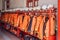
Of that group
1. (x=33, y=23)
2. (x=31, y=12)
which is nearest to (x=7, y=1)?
(x=31, y=12)

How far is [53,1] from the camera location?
10.1 feet

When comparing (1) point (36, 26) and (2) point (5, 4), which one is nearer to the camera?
(1) point (36, 26)

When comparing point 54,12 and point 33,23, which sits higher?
point 54,12

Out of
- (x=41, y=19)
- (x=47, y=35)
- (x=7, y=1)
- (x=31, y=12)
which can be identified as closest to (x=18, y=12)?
(x=31, y=12)

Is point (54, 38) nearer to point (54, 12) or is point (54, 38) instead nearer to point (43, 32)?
point (43, 32)

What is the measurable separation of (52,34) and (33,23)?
68 centimetres

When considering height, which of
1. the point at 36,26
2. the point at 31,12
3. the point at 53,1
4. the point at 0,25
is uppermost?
the point at 53,1

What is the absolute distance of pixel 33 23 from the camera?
3.27 meters

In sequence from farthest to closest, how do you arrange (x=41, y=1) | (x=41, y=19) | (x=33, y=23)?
(x=41, y=1) < (x=33, y=23) < (x=41, y=19)

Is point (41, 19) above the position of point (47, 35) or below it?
above

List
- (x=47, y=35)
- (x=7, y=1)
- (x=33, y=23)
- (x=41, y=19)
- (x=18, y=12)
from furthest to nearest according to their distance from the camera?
(x=7, y=1) → (x=18, y=12) → (x=33, y=23) → (x=41, y=19) → (x=47, y=35)

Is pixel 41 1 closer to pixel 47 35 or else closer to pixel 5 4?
pixel 47 35

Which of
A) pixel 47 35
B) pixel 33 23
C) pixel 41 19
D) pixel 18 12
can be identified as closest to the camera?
pixel 47 35

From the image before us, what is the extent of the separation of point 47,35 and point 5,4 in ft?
18.2
